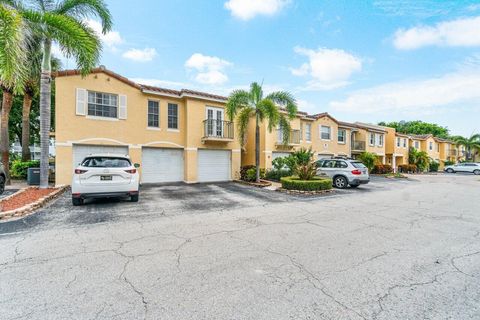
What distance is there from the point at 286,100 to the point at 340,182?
625 cm

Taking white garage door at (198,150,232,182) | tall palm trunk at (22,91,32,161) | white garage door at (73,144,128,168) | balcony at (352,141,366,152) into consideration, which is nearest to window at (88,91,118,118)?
white garage door at (73,144,128,168)

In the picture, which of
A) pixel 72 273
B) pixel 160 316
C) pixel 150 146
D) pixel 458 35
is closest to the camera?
pixel 160 316

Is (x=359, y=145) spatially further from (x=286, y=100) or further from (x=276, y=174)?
(x=286, y=100)

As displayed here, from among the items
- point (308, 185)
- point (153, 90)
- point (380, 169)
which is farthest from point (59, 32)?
point (380, 169)

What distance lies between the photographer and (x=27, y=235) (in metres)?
5.18

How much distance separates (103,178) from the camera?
7.73m

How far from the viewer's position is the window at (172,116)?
15.7 m

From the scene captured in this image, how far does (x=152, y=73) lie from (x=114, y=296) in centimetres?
1605

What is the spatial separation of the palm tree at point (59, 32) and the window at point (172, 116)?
5.33 metres

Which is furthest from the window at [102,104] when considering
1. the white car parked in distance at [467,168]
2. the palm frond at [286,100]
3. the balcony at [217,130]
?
the white car parked in distance at [467,168]

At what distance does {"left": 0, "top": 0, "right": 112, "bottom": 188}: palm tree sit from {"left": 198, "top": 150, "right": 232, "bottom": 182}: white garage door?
8335 mm

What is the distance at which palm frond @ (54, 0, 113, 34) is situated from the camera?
10.5 meters

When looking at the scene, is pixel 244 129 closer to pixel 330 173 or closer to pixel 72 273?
pixel 330 173

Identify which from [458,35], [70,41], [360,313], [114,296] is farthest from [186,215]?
[458,35]
